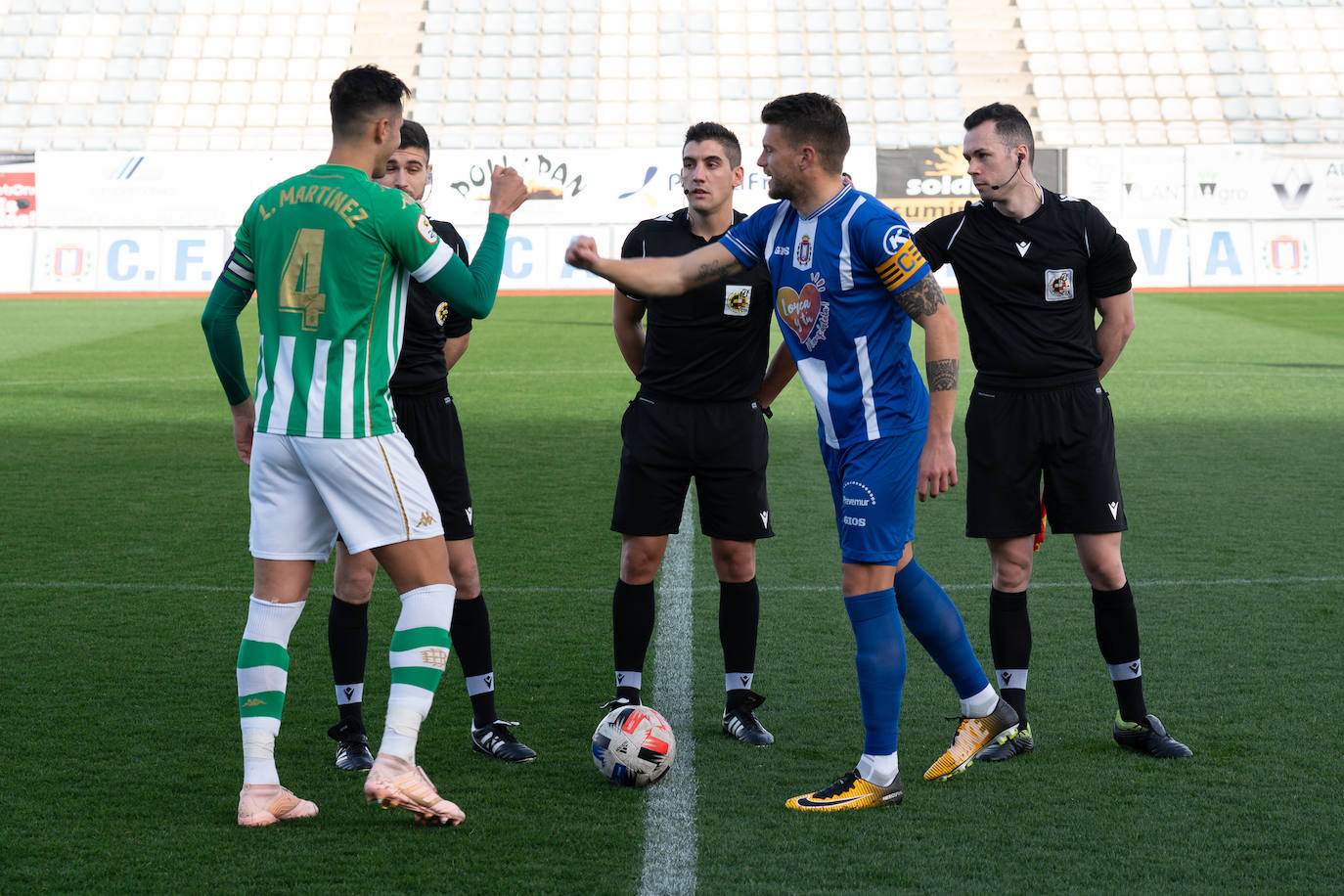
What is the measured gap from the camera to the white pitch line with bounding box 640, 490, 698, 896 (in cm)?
337

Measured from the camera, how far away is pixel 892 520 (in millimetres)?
3873

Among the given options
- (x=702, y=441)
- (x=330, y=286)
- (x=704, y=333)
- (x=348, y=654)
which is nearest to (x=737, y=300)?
(x=704, y=333)

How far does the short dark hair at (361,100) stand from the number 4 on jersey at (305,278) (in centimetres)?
27

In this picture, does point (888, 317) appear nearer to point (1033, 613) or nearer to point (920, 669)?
point (920, 669)

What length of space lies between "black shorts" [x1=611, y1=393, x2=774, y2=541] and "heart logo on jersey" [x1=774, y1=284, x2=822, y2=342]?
0.72 meters

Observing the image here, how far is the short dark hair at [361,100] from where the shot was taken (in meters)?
3.51

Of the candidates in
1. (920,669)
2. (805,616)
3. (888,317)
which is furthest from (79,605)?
(888,317)

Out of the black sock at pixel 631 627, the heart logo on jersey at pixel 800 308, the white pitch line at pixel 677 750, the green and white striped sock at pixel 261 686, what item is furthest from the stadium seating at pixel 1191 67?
the green and white striped sock at pixel 261 686

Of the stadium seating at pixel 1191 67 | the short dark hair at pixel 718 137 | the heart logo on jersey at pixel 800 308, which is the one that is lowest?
the heart logo on jersey at pixel 800 308

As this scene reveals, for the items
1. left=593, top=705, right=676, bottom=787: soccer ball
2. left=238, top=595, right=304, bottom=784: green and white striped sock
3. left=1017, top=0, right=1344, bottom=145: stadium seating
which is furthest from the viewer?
left=1017, top=0, right=1344, bottom=145: stadium seating

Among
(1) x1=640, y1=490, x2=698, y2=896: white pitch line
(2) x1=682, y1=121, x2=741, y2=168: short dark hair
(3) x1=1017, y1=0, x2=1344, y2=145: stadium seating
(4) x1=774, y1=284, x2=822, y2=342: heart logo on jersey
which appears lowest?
A: (1) x1=640, y1=490, x2=698, y2=896: white pitch line

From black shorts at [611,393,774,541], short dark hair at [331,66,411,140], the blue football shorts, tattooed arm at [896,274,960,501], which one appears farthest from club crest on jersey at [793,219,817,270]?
short dark hair at [331,66,411,140]

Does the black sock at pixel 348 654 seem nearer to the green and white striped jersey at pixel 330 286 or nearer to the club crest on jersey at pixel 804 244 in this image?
the green and white striped jersey at pixel 330 286

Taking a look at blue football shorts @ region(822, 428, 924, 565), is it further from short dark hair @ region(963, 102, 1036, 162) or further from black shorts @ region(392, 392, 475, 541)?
black shorts @ region(392, 392, 475, 541)
